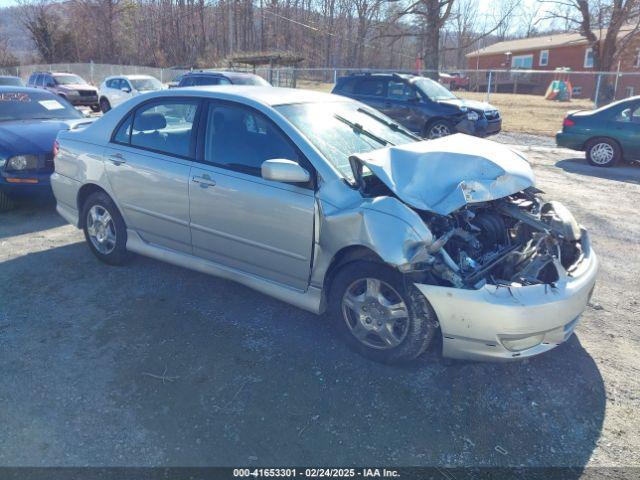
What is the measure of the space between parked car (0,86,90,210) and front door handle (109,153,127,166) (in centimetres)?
258

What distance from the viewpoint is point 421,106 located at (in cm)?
1208

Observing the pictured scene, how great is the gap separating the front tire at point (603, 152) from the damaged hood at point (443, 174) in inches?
319

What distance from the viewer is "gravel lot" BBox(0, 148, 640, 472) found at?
101 inches

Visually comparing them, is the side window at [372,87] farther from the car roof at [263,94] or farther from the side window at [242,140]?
the side window at [242,140]

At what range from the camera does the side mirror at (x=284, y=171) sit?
322cm

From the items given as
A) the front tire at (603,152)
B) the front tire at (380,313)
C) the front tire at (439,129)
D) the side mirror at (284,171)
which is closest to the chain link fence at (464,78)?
the front tire at (439,129)

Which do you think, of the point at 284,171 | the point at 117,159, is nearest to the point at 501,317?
the point at 284,171

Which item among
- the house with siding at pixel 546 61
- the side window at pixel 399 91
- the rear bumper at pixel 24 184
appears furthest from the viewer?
the house with siding at pixel 546 61

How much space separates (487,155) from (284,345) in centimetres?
197

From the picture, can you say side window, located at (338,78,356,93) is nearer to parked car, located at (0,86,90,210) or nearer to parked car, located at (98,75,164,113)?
parked car, located at (0,86,90,210)

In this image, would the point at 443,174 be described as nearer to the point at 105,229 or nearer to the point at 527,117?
the point at 105,229

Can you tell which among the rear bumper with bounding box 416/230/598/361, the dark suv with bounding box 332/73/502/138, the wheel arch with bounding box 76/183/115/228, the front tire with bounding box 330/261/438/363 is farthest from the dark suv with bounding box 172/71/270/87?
the rear bumper with bounding box 416/230/598/361

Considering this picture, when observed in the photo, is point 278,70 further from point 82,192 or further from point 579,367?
point 579,367

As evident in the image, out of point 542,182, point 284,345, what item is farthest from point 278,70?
point 284,345
